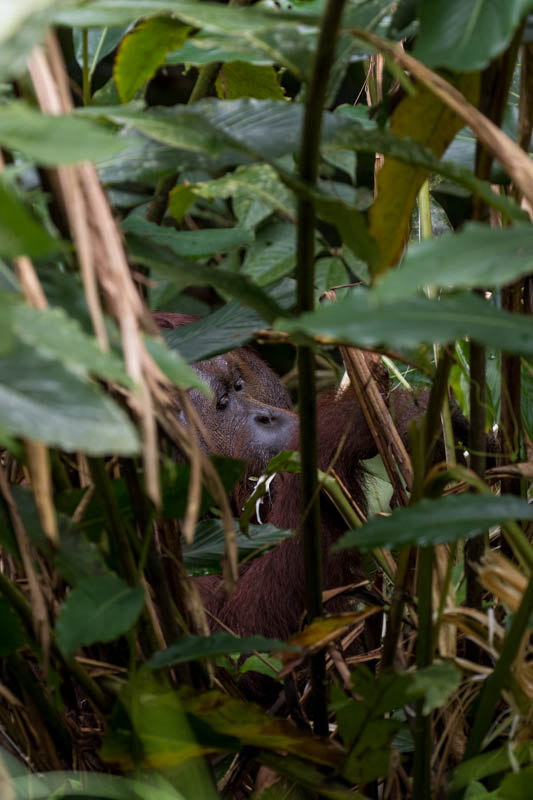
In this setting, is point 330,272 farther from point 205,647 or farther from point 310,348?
point 205,647

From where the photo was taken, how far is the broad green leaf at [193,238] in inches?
28.5

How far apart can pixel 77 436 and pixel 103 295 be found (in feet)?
0.47

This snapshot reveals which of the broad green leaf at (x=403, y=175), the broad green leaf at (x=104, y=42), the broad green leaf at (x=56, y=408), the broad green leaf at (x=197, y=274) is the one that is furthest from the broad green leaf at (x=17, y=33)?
the broad green leaf at (x=104, y=42)

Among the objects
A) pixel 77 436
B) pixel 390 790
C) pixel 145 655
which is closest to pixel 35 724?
pixel 145 655

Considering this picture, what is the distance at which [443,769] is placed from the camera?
0.66 m

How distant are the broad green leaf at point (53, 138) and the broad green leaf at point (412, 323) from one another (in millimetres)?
100

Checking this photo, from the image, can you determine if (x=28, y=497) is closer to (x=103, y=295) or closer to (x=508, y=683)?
(x=103, y=295)

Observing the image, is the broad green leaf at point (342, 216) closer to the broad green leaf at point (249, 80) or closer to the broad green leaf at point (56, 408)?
the broad green leaf at point (56, 408)

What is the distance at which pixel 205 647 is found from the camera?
1.88 feet

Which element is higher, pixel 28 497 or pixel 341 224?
pixel 341 224

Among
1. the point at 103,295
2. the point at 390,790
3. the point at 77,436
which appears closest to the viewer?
the point at 77,436

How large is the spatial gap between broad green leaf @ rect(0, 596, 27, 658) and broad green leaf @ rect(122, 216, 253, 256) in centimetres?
31

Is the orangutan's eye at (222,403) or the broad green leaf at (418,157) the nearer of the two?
the broad green leaf at (418,157)

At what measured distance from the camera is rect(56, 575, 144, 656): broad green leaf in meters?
0.49
